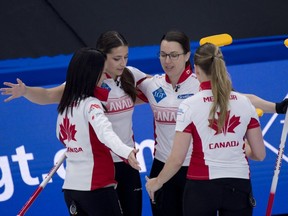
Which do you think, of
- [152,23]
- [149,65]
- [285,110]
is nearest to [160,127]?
[285,110]

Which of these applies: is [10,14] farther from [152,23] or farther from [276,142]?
[276,142]

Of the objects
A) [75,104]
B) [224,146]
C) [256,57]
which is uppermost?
[256,57]

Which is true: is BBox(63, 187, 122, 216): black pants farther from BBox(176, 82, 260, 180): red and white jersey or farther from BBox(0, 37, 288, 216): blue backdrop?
BBox(0, 37, 288, 216): blue backdrop

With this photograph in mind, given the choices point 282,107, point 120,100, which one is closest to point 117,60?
point 120,100

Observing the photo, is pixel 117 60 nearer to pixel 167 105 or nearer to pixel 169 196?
pixel 167 105

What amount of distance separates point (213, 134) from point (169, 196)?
916 millimetres

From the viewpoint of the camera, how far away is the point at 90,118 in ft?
12.7

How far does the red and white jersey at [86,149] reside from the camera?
390 cm

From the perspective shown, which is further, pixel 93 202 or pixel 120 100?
pixel 120 100

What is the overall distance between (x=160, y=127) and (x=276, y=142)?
1.57 m

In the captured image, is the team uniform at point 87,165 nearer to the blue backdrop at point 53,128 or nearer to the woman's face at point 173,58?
the woman's face at point 173,58

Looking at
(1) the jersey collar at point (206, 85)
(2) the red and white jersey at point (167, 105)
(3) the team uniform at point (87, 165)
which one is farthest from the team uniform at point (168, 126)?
(1) the jersey collar at point (206, 85)

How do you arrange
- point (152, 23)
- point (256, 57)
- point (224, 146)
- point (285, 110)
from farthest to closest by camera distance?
point (152, 23) → point (256, 57) → point (285, 110) → point (224, 146)

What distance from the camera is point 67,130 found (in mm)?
3973
